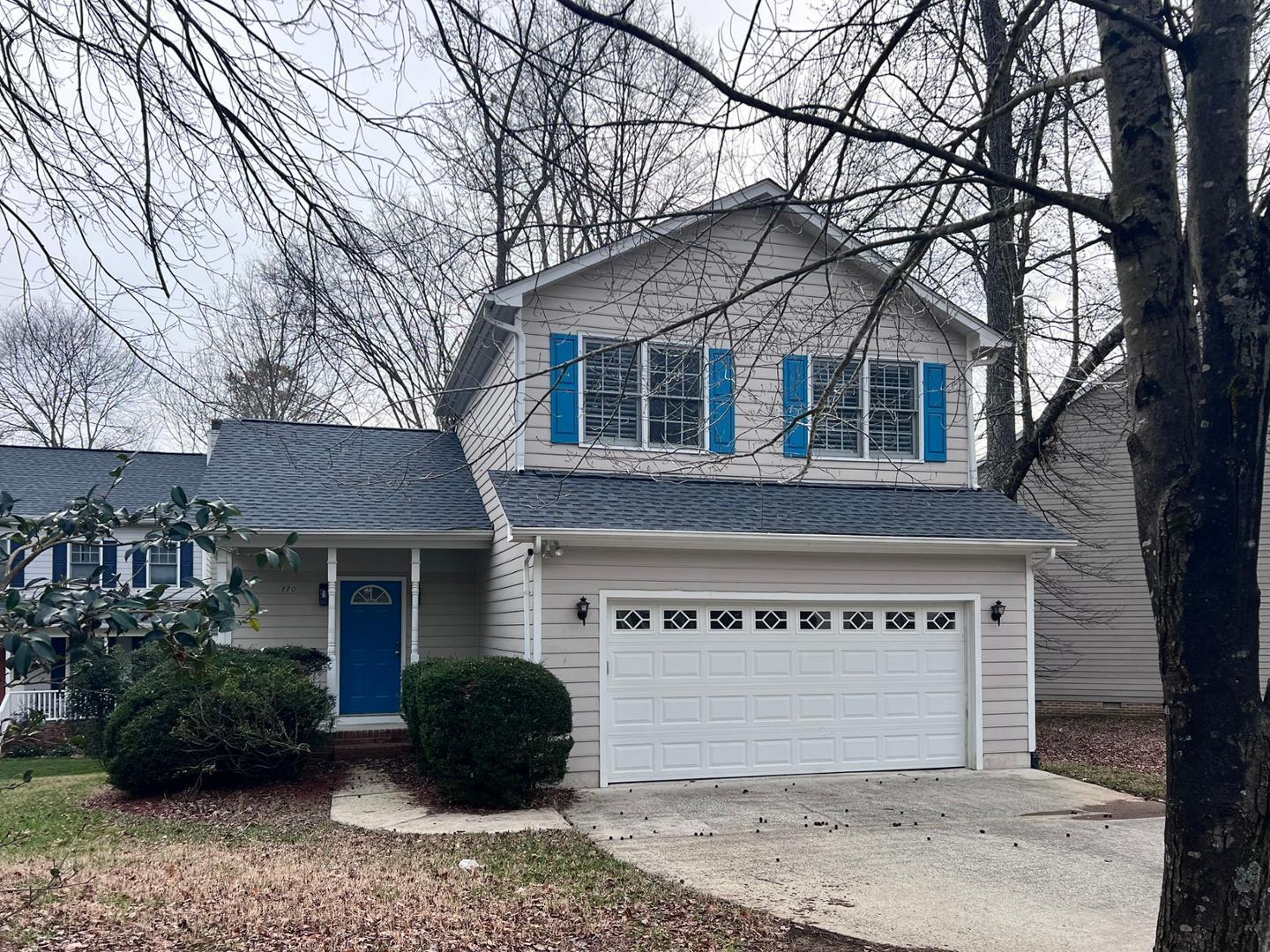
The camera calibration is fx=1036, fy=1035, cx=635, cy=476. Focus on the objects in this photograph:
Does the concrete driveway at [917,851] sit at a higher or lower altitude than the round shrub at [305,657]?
lower

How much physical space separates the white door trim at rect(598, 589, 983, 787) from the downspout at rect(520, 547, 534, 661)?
0.75m

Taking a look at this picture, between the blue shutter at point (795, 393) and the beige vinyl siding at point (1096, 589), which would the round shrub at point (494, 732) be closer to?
the blue shutter at point (795, 393)

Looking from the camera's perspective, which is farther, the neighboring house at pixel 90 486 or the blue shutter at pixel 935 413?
the neighboring house at pixel 90 486

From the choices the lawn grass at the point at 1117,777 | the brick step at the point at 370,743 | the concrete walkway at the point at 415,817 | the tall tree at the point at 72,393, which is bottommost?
the lawn grass at the point at 1117,777

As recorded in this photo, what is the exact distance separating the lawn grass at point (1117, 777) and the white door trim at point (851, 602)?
109 centimetres

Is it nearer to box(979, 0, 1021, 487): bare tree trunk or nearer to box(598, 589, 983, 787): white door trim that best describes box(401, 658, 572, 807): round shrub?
box(598, 589, 983, 787): white door trim

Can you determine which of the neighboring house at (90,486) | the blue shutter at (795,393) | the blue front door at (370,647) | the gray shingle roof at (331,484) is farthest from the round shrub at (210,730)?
the neighboring house at (90,486)

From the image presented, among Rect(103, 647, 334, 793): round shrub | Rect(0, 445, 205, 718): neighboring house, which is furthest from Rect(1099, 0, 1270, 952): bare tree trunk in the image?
Rect(0, 445, 205, 718): neighboring house

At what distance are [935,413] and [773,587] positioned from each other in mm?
3374

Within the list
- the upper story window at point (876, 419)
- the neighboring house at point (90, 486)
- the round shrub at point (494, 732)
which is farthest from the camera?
the neighboring house at point (90, 486)

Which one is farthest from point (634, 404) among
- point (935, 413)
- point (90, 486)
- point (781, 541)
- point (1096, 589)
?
point (90, 486)

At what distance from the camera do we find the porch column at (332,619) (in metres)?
12.8

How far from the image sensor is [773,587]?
11539mm

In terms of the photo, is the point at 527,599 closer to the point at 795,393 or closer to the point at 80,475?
the point at 795,393
